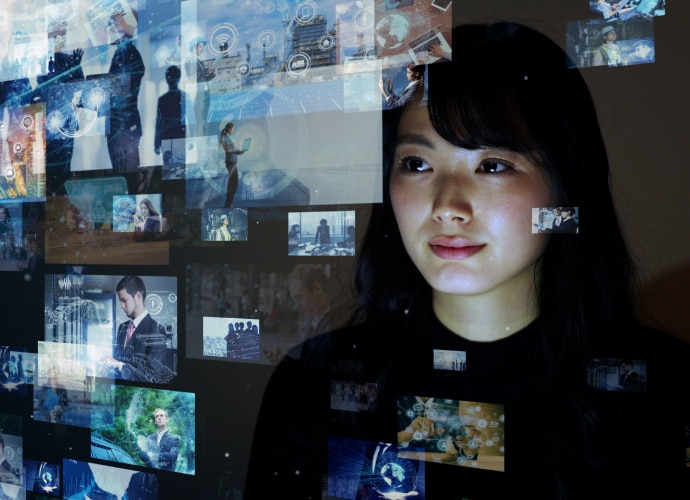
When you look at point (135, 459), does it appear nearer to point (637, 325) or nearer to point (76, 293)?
point (76, 293)

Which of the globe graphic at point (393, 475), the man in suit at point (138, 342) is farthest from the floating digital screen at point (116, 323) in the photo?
the globe graphic at point (393, 475)

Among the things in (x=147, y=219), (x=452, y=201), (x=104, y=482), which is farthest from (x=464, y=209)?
(x=104, y=482)

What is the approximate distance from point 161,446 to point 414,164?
82cm

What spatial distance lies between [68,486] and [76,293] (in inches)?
17.8

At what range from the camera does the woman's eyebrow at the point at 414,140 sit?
3.61ft

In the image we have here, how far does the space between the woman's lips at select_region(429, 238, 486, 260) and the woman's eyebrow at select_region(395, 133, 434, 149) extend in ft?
0.54

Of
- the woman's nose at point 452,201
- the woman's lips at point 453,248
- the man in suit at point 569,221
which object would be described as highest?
the woman's nose at point 452,201

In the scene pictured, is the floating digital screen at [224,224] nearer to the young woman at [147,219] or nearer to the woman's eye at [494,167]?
the young woman at [147,219]

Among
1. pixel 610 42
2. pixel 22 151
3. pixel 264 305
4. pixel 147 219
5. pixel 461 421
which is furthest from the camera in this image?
pixel 22 151

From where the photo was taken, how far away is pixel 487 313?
109 cm

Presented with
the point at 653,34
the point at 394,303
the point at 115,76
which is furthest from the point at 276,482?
the point at 653,34

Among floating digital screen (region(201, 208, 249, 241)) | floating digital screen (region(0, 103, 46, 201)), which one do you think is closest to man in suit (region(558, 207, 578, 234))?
floating digital screen (region(201, 208, 249, 241))

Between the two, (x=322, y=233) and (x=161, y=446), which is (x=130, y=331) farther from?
(x=322, y=233)

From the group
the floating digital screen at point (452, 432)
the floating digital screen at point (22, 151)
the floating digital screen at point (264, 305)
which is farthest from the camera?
the floating digital screen at point (22, 151)
